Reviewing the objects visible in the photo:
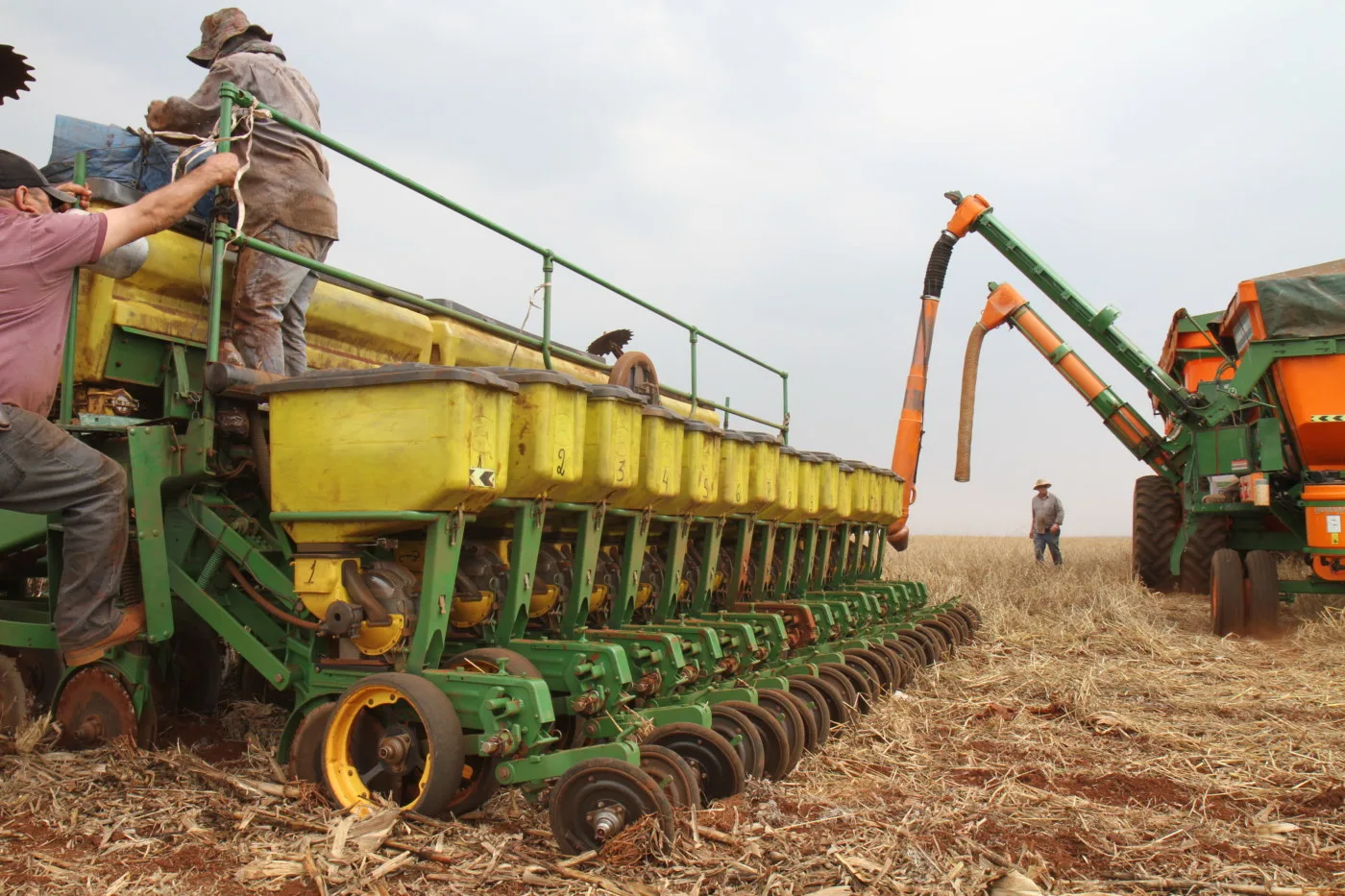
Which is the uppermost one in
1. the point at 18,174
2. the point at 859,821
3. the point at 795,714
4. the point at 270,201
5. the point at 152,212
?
the point at 270,201

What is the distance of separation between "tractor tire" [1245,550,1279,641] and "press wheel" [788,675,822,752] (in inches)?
243

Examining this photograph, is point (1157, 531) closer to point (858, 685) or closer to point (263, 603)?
point (858, 685)

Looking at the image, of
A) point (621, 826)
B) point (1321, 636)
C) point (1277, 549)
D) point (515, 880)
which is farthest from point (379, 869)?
point (1277, 549)

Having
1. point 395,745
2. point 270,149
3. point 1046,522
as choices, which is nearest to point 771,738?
point 395,745

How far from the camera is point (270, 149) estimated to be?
549cm

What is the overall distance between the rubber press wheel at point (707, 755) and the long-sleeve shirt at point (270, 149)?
10.5 ft

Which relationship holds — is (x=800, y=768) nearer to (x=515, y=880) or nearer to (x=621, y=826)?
(x=621, y=826)

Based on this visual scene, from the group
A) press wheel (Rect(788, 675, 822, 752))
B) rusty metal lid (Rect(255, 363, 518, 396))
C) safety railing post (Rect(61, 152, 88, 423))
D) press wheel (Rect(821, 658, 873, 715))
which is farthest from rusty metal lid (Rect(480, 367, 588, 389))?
press wheel (Rect(821, 658, 873, 715))

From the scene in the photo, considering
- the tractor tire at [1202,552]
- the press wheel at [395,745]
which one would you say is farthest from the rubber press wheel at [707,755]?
the tractor tire at [1202,552]

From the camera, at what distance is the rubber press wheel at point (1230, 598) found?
1014cm

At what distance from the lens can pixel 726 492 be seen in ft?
22.3

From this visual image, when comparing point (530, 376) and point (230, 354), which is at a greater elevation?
point (230, 354)

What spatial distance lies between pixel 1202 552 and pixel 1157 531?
1.48 metres

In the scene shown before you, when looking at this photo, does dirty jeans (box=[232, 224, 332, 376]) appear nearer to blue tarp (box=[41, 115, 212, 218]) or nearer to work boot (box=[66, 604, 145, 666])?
blue tarp (box=[41, 115, 212, 218])
